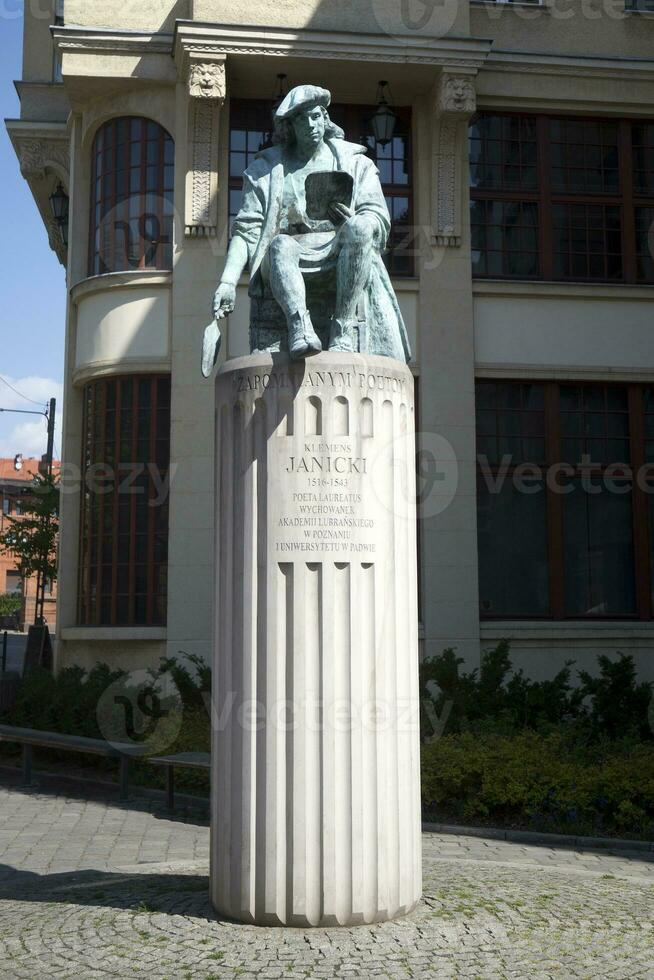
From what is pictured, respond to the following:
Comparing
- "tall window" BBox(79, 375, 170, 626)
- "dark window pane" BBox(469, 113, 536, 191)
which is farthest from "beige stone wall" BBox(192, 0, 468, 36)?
"tall window" BBox(79, 375, 170, 626)

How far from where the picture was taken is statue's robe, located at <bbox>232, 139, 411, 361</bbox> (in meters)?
7.61

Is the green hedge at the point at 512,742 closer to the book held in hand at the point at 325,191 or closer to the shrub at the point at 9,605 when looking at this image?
the book held in hand at the point at 325,191

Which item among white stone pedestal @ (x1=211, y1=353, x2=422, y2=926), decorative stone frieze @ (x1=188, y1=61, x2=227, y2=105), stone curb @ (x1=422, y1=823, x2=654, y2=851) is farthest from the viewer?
decorative stone frieze @ (x1=188, y1=61, x2=227, y2=105)

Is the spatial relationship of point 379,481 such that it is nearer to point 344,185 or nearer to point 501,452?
point 344,185

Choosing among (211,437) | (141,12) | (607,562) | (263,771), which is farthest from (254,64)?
(263,771)

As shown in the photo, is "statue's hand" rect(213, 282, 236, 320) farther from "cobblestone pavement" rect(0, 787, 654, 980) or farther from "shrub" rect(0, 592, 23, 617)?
"shrub" rect(0, 592, 23, 617)

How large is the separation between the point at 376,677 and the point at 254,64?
47.9ft

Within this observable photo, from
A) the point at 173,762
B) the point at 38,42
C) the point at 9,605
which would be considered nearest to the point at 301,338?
the point at 173,762

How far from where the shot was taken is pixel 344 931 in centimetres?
638

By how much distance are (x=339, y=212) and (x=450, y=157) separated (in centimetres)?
1242

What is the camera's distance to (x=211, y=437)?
60.7 ft

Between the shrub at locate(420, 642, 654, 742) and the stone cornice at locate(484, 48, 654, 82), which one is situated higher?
the stone cornice at locate(484, 48, 654, 82)

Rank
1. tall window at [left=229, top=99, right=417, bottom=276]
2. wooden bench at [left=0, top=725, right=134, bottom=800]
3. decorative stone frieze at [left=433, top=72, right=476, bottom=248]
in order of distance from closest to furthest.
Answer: wooden bench at [left=0, top=725, right=134, bottom=800] < decorative stone frieze at [left=433, top=72, right=476, bottom=248] < tall window at [left=229, top=99, right=417, bottom=276]

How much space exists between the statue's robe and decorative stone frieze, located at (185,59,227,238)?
11.2 metres
